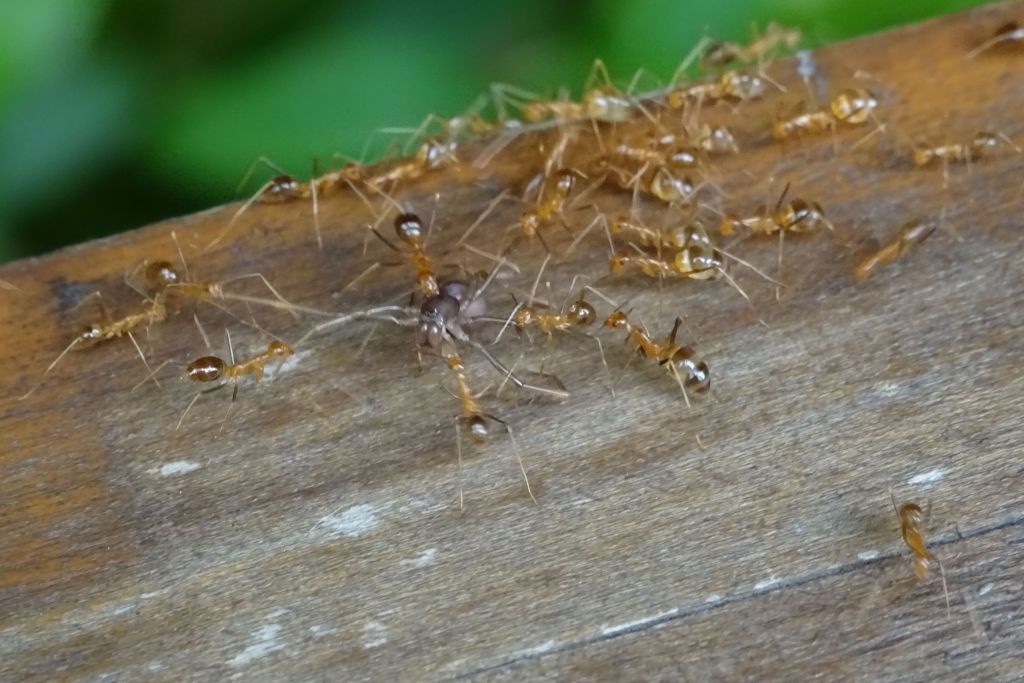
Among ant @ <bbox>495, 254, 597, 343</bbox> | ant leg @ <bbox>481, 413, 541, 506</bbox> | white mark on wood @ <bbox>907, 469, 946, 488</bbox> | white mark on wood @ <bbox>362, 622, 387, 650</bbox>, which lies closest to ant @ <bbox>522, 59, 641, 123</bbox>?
ant @ <bbox>495, 254, 597, 343</bbox>

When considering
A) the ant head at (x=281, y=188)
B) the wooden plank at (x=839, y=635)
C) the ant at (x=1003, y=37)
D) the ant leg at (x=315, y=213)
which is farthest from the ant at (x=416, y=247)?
the ant at (x=1003, y=37)

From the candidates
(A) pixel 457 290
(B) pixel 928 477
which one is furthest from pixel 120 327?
(B) pixel 928 477

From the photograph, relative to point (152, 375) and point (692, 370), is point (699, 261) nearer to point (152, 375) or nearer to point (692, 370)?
point (692, 370)

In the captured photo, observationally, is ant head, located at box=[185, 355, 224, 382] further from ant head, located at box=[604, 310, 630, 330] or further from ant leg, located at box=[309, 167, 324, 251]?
ant head, located at box=[604, 310, 630, 330]

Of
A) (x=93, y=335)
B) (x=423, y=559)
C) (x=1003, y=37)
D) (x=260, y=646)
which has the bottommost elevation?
(x=260, y=646)

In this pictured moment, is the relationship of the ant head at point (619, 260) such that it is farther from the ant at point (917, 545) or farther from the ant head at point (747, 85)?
the ant at point (917, 545)

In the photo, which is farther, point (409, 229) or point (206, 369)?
point (409, 229)
